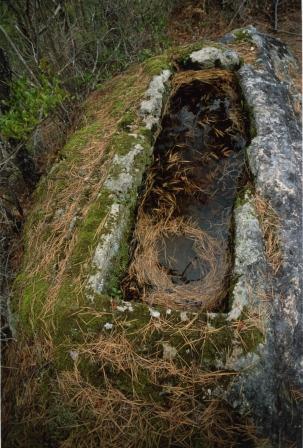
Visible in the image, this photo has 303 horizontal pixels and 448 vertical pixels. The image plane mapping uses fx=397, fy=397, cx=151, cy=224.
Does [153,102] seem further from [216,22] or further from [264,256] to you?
[216,22]

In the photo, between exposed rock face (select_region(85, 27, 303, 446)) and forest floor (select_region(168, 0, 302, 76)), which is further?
forest floor (select_region(168, 0, 302, 76))

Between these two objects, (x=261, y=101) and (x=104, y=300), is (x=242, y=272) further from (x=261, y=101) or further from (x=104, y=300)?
(x=261, y=101)

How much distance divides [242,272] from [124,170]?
1109 millimetres

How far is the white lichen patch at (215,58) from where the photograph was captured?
11.6 feet

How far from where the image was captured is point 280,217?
8.66 feet

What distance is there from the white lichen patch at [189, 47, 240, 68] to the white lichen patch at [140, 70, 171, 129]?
36 centimetres

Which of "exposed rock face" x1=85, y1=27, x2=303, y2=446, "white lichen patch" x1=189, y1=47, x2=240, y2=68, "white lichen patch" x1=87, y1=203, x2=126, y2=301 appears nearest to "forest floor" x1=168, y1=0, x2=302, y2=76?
"white lichen patch" x1=189, y1=47, x2=240, y2=68

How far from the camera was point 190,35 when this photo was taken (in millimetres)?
5367

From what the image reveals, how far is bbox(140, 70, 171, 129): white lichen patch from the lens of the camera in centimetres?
319

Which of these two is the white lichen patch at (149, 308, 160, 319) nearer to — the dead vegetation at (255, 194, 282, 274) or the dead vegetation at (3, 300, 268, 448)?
the dead vegetation at (3, 300, 268, 448)

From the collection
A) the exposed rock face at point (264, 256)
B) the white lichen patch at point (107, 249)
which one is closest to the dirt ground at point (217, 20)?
the exposed rock face at point (264, 256)

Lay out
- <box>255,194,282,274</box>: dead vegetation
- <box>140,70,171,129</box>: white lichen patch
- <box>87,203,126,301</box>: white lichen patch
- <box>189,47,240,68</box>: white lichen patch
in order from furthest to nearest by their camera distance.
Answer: <box>189,47,240,68</box>: white lichen patch < <box>140,70,171,129</box>: white lichen patch < <box>255,194,282,274</box>: dead vegetation < <box>87,203,126,301</box>: white lichen patch

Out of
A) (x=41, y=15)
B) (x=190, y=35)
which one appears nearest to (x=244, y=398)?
(x=41, y=15)

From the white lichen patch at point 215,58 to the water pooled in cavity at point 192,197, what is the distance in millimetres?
81
